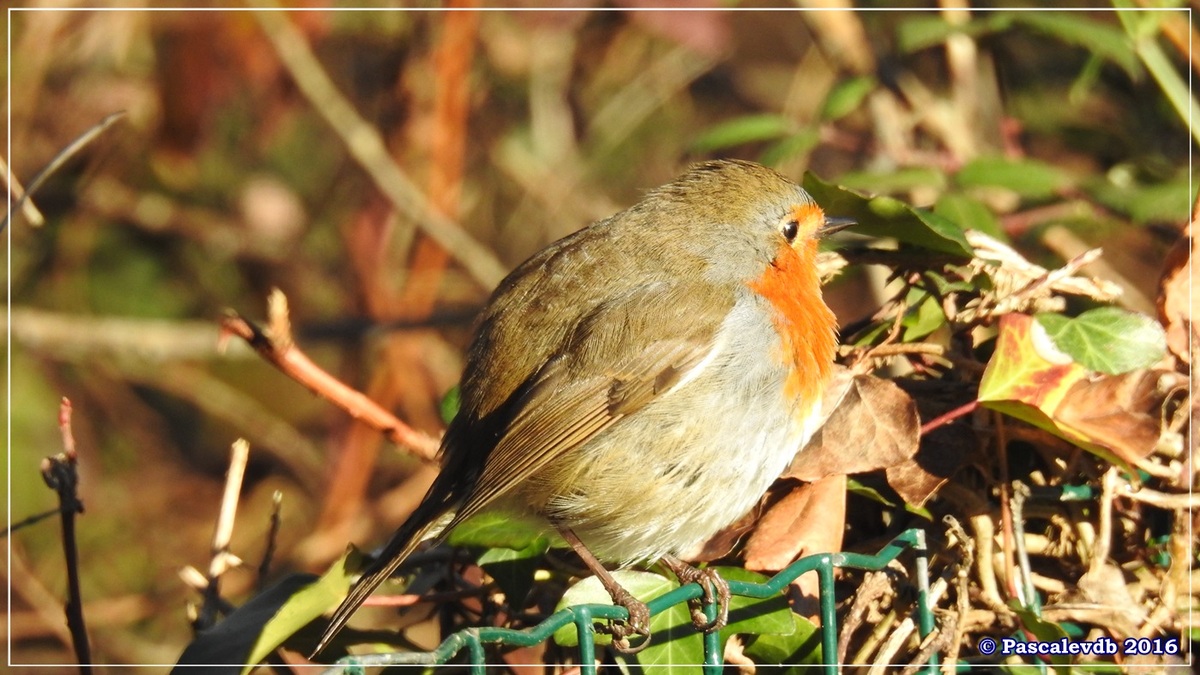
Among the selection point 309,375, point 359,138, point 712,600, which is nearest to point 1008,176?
point 712,600

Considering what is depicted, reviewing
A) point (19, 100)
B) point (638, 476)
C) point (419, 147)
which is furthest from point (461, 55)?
point (638, 476)

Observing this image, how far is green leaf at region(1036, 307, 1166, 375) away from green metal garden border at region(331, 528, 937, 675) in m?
0.37

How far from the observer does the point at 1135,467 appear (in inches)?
73.4

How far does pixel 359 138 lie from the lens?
413 cm

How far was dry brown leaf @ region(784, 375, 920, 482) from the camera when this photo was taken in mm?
1907

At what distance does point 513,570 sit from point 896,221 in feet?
2.68

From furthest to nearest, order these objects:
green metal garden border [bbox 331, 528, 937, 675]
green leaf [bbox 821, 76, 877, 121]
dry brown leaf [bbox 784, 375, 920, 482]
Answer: green leaf [bbox 821, 76, 877, 121] < dry brown leaf [bbox 784, 375, 920, 482] < green metal garden border [bbox 331, 528, 937, 675]

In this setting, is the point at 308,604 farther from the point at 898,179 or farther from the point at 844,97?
the point at 844,97

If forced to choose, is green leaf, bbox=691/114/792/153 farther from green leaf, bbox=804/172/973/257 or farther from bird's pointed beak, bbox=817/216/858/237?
green leaf, bbox=804/172/973/257

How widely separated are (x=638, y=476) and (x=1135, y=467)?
797 millimetres

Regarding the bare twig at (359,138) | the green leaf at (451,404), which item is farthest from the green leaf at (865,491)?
the bare twig at (359,138)

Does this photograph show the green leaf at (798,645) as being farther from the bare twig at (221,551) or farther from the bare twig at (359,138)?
the bare twig at (359,138)

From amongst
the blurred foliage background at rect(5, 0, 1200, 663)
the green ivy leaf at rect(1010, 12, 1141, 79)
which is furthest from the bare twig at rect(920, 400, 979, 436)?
the blurred foliage background at rect(5, 0, 1200, 663)

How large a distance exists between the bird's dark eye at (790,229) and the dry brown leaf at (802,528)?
673 mm
